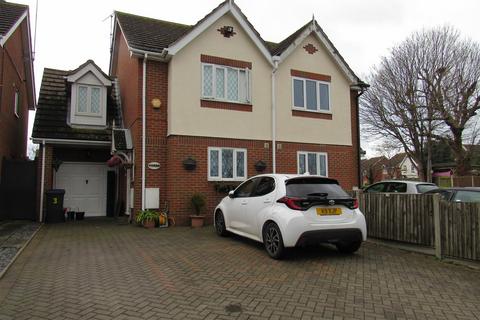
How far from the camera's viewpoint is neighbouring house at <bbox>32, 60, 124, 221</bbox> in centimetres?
1350

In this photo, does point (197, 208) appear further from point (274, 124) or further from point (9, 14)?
point (9, 14)

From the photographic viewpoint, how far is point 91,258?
7176 millimetres

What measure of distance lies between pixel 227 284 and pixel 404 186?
9.21 meters

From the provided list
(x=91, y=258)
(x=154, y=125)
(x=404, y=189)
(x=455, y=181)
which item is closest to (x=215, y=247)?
(x=91, y=258)

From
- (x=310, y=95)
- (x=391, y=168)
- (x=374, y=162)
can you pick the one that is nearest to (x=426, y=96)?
(x=310, y=95)

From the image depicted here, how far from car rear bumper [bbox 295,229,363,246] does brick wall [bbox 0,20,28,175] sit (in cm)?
1152

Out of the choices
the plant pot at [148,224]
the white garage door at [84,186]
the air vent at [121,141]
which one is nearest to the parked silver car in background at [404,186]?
the plant pot at [148,224]

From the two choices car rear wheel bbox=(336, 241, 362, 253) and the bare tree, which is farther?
the bare tree

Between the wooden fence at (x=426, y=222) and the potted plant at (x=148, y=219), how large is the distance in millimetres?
5946

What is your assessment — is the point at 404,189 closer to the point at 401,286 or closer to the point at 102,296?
the point at 401,286

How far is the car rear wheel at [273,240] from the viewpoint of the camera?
6.85 meters

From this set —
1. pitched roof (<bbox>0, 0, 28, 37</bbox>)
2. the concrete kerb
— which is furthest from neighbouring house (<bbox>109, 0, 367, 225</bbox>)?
pitched roof (<bbox>0, 0, 28, 37</bbox>)

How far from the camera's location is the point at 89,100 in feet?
47.9

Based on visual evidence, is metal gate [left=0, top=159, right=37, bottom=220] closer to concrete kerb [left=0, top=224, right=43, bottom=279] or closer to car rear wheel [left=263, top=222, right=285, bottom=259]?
concrete kerb [left=0, top=224, right=43, bottom=279]
